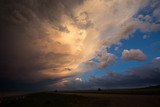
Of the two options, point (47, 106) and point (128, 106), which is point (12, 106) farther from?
point (128, 106)

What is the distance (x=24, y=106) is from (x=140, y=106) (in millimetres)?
19201

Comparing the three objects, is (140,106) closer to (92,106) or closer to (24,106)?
(92,106)

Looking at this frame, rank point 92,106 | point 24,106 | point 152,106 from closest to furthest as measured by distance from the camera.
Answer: point 152,106 → point 92,106 → point 24,106

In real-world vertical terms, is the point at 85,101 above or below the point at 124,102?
above

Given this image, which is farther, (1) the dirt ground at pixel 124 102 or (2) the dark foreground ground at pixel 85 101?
(2) the dark foreground ground at pixel 85 101

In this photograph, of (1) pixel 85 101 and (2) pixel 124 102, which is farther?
(1) pixel 85 101

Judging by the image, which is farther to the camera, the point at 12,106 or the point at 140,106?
the point at 12,106

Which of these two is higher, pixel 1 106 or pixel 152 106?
pixel 1 106

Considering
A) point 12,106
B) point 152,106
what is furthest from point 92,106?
point 12,106

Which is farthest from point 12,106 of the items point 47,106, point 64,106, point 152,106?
point 152,106

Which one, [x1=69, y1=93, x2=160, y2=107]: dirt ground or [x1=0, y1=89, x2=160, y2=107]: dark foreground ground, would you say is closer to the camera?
[x1=69, y1=93, x2=160, y2=107]: dirt ground

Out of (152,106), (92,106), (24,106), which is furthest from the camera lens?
(24,106)

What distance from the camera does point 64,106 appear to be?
124ft

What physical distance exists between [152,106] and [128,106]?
3311mm
